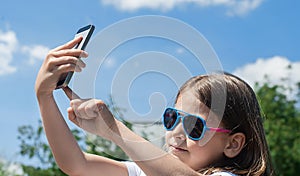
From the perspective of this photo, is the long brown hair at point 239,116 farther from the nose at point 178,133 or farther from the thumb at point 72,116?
the thumb at point 72,116

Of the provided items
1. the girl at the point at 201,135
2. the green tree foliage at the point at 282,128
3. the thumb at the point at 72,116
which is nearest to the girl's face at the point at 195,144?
the girl at the point at 201,135

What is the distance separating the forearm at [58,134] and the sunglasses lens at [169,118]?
0.43 m

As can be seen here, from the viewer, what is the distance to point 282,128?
17.6 m

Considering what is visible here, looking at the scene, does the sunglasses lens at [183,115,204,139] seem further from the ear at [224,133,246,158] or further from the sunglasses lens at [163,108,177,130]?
the ear at [224,133,246,158]

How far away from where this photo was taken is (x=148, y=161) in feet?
6.21

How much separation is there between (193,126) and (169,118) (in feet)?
0.37

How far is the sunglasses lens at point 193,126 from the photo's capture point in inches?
92.6

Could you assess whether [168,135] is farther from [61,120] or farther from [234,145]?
[61,120]

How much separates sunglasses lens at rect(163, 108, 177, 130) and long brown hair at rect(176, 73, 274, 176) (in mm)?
118

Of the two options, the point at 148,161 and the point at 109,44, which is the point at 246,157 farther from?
the point at 109,44

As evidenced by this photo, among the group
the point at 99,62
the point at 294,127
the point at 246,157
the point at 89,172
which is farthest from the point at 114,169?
the point at 294,127

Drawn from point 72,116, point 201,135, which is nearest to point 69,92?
point 72,116

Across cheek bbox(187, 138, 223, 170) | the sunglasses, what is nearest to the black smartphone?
the sunglasses

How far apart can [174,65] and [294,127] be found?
17.6m
